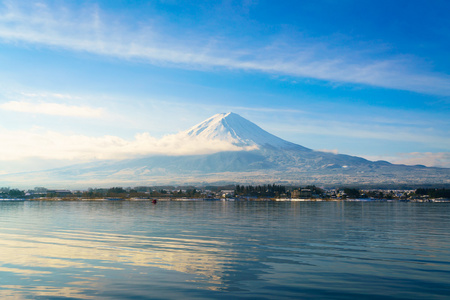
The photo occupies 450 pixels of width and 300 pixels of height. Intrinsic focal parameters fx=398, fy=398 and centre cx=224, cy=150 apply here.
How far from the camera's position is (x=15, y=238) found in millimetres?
33875

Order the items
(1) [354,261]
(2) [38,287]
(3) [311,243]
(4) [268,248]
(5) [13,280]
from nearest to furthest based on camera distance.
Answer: (2) [38,287] < (5) [13,280] < (1) [354,261] < (4) [268,248] < (3) [311,243]

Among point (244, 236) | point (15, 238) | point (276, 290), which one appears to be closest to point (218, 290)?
point (276, 290)

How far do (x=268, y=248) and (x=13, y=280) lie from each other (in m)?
15.9

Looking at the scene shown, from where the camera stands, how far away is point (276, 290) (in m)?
16.3

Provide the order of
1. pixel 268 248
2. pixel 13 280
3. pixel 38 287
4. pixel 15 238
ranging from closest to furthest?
pixel 38 287
pixel 13 280
pixel 268 248
pixel 15 238

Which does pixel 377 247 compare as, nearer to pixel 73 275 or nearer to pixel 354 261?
pixel 354 261

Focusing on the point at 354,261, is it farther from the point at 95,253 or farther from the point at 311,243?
the point at 95,253

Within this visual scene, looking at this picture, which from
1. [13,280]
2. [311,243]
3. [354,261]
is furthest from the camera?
[311,243]

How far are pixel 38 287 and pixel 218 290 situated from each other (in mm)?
7767

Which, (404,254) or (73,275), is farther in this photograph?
(404,254)

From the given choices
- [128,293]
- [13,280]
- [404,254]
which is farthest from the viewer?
[404,254]

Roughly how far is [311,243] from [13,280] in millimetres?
20142

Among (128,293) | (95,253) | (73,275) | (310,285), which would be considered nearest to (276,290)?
(310,285)

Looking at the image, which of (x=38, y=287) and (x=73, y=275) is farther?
(x=73, y=275)
